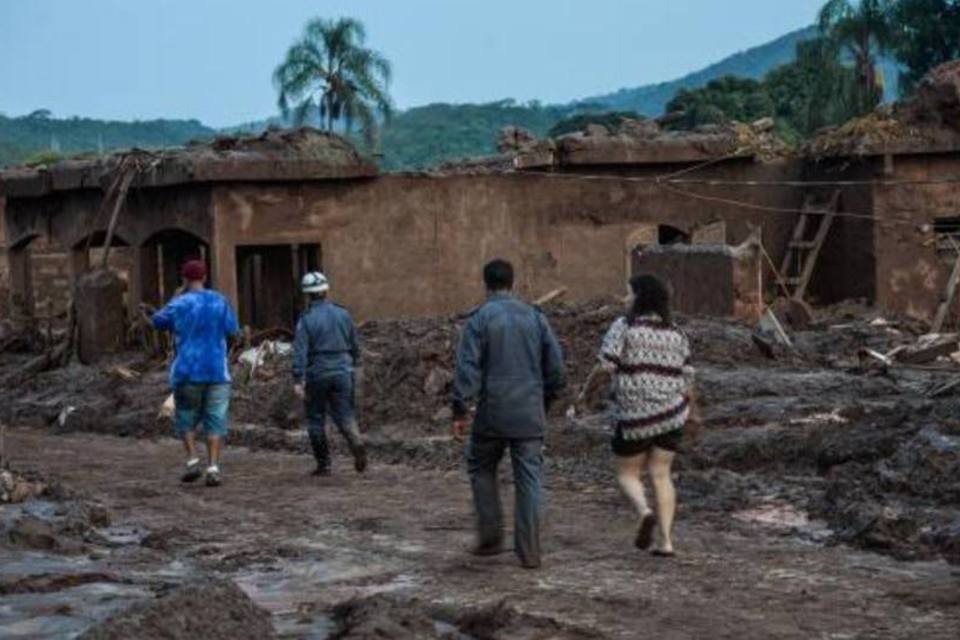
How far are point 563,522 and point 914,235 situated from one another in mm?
15710

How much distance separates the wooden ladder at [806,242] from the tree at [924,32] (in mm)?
36467

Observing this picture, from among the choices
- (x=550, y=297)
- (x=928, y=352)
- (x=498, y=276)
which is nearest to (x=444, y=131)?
(x=550, y=297)

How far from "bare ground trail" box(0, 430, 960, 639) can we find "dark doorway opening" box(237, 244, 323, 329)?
504 inches

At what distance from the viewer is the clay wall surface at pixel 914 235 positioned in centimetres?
2639

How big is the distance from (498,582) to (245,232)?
52.5 ft

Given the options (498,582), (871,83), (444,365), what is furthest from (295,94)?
(498,582)

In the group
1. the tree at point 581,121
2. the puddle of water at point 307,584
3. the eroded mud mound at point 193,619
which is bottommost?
the puddle of water at point 307,584

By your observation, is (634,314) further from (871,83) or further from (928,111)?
(871,83)

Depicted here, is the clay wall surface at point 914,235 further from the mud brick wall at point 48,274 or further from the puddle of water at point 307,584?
the puddle of water at point 307,584

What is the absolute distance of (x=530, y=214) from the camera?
26.9 metres

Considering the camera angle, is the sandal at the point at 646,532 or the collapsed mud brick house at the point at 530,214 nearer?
the sandal at the point at 646,532

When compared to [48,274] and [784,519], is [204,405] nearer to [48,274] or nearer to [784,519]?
[784,519]

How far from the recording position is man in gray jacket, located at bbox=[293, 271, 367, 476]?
594 inches

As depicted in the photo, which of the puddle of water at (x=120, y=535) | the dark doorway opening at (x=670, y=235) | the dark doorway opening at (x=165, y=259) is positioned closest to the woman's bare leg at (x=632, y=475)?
the puddle of water at (x=120, y=535)
